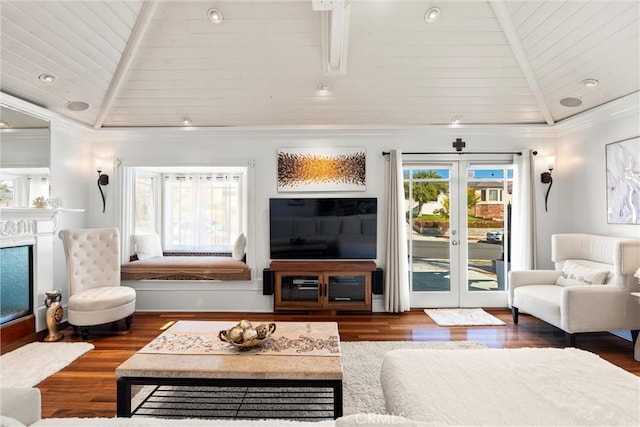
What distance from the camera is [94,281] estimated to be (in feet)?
13.0

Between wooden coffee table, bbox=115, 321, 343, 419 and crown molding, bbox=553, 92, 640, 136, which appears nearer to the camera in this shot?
wooden coffee table, bbox=115, 321, 343, 419

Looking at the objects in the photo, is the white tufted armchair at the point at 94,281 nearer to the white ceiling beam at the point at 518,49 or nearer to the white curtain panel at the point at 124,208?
the white curtain panel at the point at 124,208

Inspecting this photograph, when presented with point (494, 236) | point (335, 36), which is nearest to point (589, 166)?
point (494, 236)

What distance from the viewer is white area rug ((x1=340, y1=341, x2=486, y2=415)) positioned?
2.23 metres

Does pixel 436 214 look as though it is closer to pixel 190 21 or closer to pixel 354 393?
pixel 354 393

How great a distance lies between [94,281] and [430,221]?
435 centimetres

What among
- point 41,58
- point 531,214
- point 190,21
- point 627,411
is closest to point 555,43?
point 531,214

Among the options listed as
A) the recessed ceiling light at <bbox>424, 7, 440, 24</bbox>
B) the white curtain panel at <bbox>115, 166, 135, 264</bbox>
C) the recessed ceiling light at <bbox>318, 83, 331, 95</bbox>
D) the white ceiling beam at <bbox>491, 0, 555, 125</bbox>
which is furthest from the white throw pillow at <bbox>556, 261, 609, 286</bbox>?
the white curtain panel at <bbox>115, 166, 135, 264</bbox>

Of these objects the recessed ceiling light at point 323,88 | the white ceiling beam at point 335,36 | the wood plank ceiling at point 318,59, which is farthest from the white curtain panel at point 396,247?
the white ceiling beam at point 335,36

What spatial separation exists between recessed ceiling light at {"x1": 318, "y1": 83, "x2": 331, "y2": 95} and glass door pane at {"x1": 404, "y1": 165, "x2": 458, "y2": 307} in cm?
159

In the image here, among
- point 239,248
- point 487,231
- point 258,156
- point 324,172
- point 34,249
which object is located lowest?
point 239,248

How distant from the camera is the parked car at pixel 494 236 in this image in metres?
4.71

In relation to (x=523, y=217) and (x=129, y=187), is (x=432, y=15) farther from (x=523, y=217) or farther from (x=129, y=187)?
(x=129, y=187)

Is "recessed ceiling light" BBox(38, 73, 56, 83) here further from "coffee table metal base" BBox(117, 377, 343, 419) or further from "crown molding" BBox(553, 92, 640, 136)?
"crown molding" BBox(553, 92, 640, 136)
